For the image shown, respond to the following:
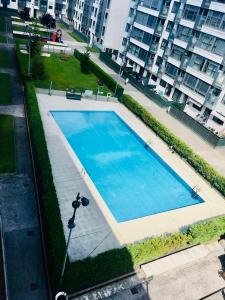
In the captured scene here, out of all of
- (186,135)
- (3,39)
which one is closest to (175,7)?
(186,135)

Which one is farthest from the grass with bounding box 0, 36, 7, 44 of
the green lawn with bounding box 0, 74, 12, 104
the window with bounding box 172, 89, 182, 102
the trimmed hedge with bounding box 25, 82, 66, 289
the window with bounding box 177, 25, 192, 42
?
the trimmed hedge with bounding box 25, 82, 66, 289

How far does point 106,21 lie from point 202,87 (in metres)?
41.0

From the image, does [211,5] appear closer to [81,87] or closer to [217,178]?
[81,87]

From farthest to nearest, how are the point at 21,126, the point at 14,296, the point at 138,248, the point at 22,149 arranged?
1. the point at 21,126
2. the point at 22,149
3. the point at 138,248
4. the point at 14,296

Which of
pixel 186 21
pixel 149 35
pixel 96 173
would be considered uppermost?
pixel 186 21

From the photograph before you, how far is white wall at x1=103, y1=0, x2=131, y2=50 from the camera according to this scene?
2714 inches

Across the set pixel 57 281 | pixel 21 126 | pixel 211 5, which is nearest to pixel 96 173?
pixel 21 126

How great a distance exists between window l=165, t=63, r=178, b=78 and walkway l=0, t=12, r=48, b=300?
32.6 metres

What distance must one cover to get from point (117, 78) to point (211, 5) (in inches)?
891

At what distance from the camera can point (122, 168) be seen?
2927 centimetres

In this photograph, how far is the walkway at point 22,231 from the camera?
14.9 metres

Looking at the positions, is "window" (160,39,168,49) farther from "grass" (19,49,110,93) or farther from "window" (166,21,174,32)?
"grass" (19,49,110,93)

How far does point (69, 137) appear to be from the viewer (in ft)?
106

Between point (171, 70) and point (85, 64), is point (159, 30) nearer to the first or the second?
point (171, 70)
